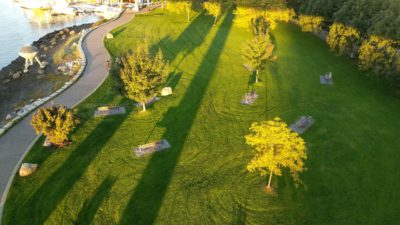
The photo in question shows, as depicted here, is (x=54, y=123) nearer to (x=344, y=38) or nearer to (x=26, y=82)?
(x=26, y=82)

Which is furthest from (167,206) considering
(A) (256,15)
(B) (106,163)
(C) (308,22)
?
(C) (308,22)

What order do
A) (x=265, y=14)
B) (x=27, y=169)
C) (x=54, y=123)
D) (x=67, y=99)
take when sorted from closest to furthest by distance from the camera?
(x=27, y=169) < (x=54, y=123) < (x=67, y=99) < (x=265, y=14)

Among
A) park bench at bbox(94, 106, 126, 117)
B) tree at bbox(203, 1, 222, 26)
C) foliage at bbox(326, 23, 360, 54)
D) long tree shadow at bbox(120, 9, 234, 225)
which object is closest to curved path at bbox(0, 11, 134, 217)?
park bench at bbox(94, 106, 126, 117)

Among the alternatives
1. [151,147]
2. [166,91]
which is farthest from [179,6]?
[151,147]

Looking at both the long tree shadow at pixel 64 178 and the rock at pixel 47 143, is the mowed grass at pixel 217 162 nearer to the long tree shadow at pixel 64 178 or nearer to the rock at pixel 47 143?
the long tree shadow at pixel 64 178

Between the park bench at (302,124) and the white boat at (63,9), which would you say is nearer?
the park bench at (302,124)

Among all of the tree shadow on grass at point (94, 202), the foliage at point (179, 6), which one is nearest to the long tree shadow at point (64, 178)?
the tree shadow on grass at point (94, 202)
